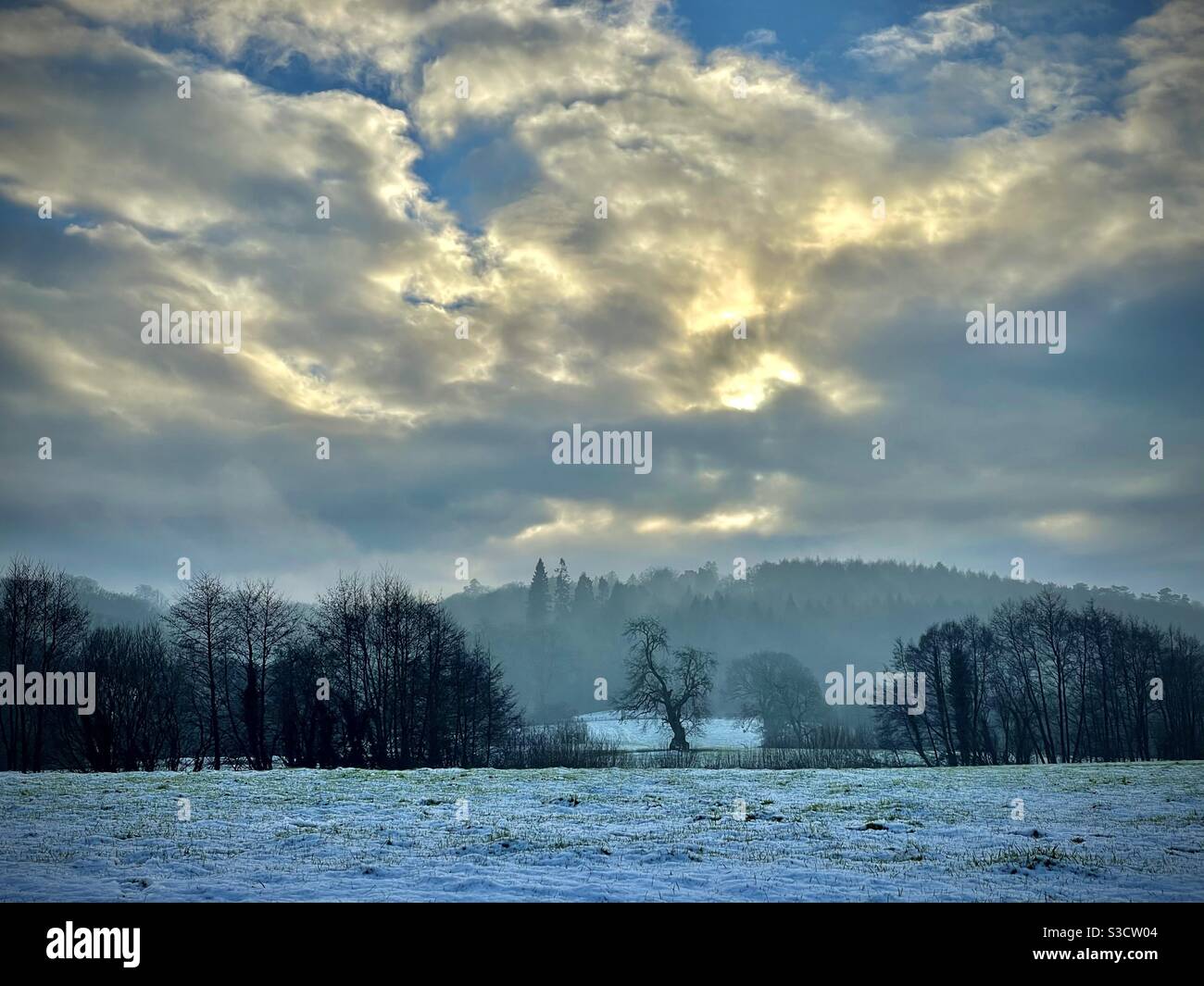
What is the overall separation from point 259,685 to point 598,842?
60.9 m

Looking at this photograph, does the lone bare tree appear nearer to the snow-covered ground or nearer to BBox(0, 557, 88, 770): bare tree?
the snow-covered ground

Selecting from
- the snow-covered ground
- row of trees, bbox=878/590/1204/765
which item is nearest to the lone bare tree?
the snow-covered ground

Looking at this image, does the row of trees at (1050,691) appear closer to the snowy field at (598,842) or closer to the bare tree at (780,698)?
the bare tree at (780,698)

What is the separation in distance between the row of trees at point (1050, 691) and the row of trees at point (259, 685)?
1628 inches

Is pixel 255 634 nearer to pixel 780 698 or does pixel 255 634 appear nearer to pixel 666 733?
pixel 666 733

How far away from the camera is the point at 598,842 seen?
19.1 metres

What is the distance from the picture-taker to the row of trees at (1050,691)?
3022 inches

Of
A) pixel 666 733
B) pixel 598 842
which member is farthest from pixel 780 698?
pixel 598 842

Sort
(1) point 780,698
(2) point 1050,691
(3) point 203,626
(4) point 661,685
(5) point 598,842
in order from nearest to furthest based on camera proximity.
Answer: (5) point 598,842, (3) point 203,626, (2) point 1050,691, (4) point 661,685, (1) point 780,698

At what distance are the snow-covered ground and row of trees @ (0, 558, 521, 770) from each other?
49901 millimetres

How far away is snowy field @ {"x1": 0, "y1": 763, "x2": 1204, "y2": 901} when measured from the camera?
46.8 ft

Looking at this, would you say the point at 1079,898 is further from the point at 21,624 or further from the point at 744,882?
the point at 21,624
